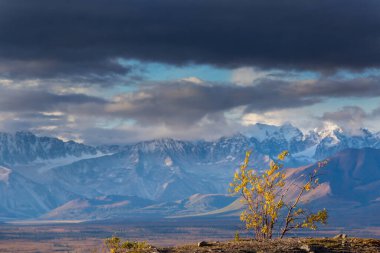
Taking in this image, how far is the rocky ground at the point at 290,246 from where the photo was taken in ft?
198

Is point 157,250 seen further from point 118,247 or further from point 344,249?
point 344,249

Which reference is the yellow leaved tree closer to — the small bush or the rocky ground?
the rocky ground

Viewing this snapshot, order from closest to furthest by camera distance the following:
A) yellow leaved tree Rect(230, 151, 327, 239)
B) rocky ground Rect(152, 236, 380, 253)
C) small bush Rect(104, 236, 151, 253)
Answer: rocky ground Rect(152, 236, 380, 253), small bush Rect(104, 236, 151, 253), yellow leaved tree Rect(230, 151, 327, 239)

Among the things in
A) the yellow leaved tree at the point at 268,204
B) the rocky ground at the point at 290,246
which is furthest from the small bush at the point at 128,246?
the yellow leaved tree at the point at 268,204

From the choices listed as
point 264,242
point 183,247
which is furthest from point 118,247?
point 264,242

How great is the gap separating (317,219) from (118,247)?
2176 centimetres

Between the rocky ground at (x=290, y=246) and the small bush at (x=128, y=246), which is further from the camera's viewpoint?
the small bush at (x=128, y=246)

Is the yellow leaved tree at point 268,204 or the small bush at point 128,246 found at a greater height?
the yellow leaved tree at point 268,204

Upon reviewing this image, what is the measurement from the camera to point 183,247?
63.7m

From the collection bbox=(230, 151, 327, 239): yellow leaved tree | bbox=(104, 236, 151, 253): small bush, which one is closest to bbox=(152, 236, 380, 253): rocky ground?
bbox=(104, 236, 151, 253): small bush

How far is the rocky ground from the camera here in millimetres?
60500

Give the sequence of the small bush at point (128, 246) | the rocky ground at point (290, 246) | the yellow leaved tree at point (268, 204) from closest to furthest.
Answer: the rocky ground at point (290, 246) → the small bush at point (128, 246) → the yellow leaved tree at point (268, 204)

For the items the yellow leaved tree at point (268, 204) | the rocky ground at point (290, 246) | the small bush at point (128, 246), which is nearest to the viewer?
the rocky ground at point (290, 246)

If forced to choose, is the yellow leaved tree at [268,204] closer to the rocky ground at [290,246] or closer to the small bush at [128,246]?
→ the rocky ground at [290,246]
